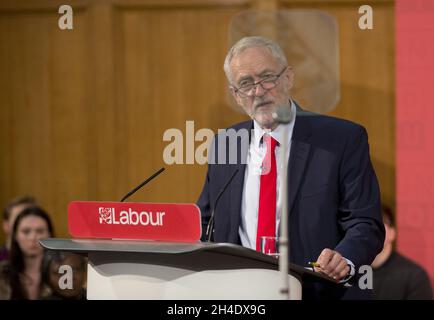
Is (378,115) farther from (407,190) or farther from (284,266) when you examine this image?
A: (284,266)

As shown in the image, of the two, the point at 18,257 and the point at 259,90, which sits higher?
the point at 259,90

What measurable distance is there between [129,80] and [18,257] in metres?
0.95

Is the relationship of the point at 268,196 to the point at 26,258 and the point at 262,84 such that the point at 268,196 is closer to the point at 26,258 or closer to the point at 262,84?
the point at 262,84

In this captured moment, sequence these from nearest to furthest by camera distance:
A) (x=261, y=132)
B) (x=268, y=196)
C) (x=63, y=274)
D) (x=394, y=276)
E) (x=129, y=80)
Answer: (x=268, y=196), (x=261, y=132), (x=129, y=80), (x=63, y=274), (x=394, y=276)

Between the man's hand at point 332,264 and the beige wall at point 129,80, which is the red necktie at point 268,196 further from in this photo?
the beige wall at point 129,80

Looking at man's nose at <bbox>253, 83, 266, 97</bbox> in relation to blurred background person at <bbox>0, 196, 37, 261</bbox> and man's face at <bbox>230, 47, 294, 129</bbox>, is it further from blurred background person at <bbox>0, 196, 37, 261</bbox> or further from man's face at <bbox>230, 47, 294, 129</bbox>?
blurred background person at <bbox>0, 196, 37, 261</bbox>

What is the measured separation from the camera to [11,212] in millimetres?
3623

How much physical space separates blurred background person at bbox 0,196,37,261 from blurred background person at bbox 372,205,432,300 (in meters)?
1.52

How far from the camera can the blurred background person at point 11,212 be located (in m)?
3.60

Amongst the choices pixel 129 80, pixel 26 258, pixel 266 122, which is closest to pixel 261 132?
pixel 266 122

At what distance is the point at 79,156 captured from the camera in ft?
10.9

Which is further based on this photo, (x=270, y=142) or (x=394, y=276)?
(x=394, y=276)

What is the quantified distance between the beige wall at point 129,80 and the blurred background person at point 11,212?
238mm
